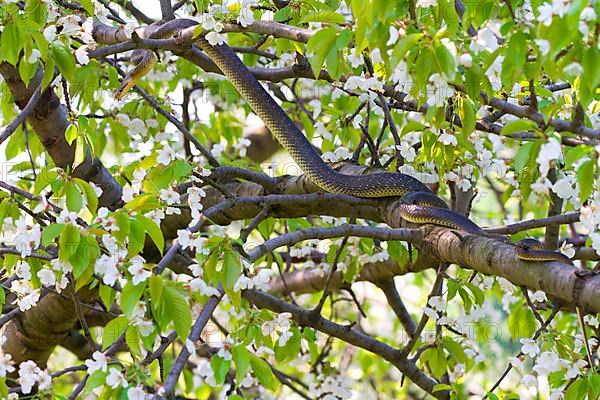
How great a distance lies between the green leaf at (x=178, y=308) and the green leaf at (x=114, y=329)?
0.74 feet

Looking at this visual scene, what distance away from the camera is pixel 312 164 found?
5121mm

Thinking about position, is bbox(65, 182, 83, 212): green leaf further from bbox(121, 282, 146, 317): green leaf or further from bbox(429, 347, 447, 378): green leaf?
bbox(429, 347, 447, 378): green leaf

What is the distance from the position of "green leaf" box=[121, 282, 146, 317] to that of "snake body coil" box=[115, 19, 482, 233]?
5.42 ft

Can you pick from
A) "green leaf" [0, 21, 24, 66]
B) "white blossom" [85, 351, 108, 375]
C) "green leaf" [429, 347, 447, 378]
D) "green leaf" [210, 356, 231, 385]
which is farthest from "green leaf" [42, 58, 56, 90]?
"green leaf" [429, 347, 447, 378]

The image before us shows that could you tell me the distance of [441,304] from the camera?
431 cm

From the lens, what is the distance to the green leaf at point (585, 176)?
8.53 ft

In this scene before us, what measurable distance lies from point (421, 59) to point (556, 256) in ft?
3.08

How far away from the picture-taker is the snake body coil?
4145mm

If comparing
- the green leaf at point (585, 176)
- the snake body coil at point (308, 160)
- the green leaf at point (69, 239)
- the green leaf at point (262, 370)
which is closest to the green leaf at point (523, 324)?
the snake body coil at point (308, 160)

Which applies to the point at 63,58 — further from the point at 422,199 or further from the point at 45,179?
the point at 422,199

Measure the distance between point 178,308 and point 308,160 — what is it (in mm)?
2532

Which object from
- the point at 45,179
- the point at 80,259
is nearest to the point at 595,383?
the point at 80,259

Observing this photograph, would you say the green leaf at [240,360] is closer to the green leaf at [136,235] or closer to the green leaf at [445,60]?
the green leaf at [136,235]

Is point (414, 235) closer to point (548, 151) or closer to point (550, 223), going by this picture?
point (550, 223)
